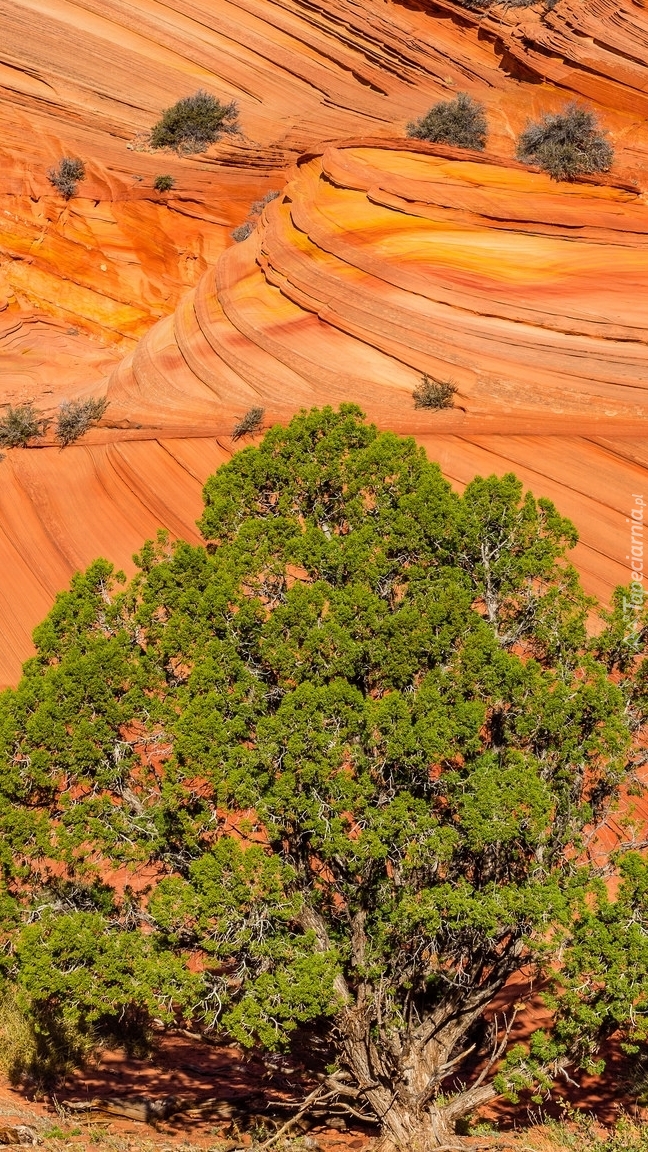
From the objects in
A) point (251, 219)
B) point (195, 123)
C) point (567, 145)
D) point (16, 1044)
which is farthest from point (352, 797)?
point (195, 123)

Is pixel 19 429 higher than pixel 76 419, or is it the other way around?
pixel 76 419

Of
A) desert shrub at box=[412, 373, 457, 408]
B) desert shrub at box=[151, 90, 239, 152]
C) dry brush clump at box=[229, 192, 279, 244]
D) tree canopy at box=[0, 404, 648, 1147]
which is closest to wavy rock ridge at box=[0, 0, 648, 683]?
desert shrub at box=[412, 373, 457, 408]

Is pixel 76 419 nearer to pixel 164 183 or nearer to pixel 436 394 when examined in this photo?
pixel 436 394

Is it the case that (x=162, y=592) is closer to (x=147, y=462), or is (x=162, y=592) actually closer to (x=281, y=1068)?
(x=281, y=1068)

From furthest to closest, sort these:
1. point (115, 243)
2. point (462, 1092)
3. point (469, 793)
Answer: point (115, 243) → point (462, 1092) → point (469, 793)

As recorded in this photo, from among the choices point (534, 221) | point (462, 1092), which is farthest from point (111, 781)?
point (534, 221)

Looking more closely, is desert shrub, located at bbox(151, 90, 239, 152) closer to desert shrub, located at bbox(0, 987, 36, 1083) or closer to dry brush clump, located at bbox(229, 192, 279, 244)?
dry brush clump, located at bbox(229, 192, 279, 244)
